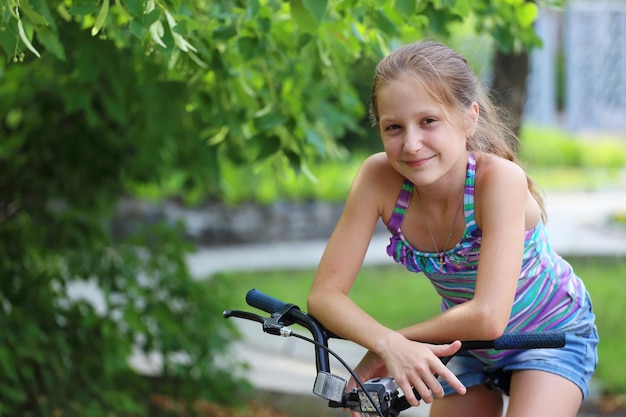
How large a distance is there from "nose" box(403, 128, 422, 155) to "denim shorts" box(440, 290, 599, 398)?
589 millimetres

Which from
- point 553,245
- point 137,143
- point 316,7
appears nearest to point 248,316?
point 316,7

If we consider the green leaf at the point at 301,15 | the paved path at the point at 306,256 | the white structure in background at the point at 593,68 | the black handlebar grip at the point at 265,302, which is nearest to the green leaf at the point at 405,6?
the green leaf at the point at 301,15

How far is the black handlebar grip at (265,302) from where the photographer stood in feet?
7.48

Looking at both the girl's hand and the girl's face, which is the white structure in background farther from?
the girl's hand

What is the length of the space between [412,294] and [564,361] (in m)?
5.61

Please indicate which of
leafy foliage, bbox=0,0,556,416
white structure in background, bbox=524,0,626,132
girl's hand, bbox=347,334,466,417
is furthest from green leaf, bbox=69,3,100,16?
white structure in background, bbox=524,0,626,132

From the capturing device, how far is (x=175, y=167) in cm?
492

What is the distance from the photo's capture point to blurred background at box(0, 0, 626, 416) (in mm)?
3199

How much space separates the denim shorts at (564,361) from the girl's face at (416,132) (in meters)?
0.52

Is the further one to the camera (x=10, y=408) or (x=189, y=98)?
(x=10, y=408)

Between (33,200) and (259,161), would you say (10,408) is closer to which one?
(33,200)

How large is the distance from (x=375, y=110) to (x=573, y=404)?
844mm

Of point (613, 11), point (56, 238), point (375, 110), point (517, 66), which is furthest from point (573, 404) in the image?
point (613, 11)

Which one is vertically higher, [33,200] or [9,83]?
[9,83]
